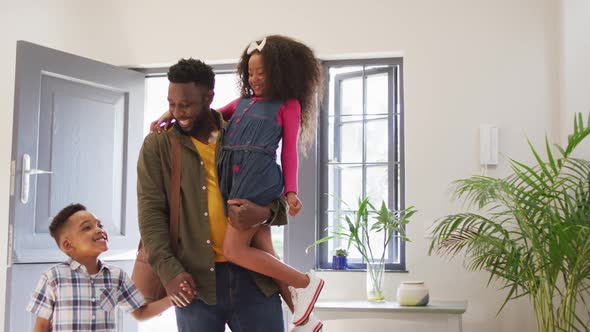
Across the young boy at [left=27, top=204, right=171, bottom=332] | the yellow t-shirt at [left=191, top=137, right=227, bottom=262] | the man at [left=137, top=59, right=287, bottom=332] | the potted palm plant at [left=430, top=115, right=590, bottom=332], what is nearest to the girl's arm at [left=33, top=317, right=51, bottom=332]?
the young boy at [left=27, top=204, right=171, bottom=332]

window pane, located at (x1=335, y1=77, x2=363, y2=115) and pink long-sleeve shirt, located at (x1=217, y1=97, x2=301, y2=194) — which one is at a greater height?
window pane, located at (x1=335, y1=77, x2=363, y2=115)

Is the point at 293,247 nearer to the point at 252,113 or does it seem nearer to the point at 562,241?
the point at 562,241

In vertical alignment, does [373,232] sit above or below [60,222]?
below

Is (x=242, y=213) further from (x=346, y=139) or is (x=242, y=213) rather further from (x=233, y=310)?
(x=346, y=139)

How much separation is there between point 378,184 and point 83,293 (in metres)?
2.75

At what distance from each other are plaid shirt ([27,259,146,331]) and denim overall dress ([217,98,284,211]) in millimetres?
448

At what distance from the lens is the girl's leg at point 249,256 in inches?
82.8

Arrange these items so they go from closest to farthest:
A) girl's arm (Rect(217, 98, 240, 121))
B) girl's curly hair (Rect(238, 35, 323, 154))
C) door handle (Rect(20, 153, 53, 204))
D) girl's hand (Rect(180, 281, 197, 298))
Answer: girl's hand (Rect(180, 281, 197, 298)) → girl's curly hair (Rect(238, 35, 323, 154)) → girl's arm (Rect(217, 98, 240, 121)) → door handle (Rect(20, 153, 53, 204))

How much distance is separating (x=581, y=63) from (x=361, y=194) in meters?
1.50

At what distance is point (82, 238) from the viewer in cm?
240

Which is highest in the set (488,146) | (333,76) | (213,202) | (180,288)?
(333,76)

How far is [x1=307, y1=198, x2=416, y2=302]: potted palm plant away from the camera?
428cm

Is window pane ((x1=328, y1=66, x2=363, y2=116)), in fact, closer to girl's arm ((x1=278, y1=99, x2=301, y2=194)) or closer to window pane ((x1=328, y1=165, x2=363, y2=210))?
window pane ((x1=328, y1=165, x2=363, y2=210))

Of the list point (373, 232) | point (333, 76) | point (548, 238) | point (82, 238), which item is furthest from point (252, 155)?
point (333, 76)
